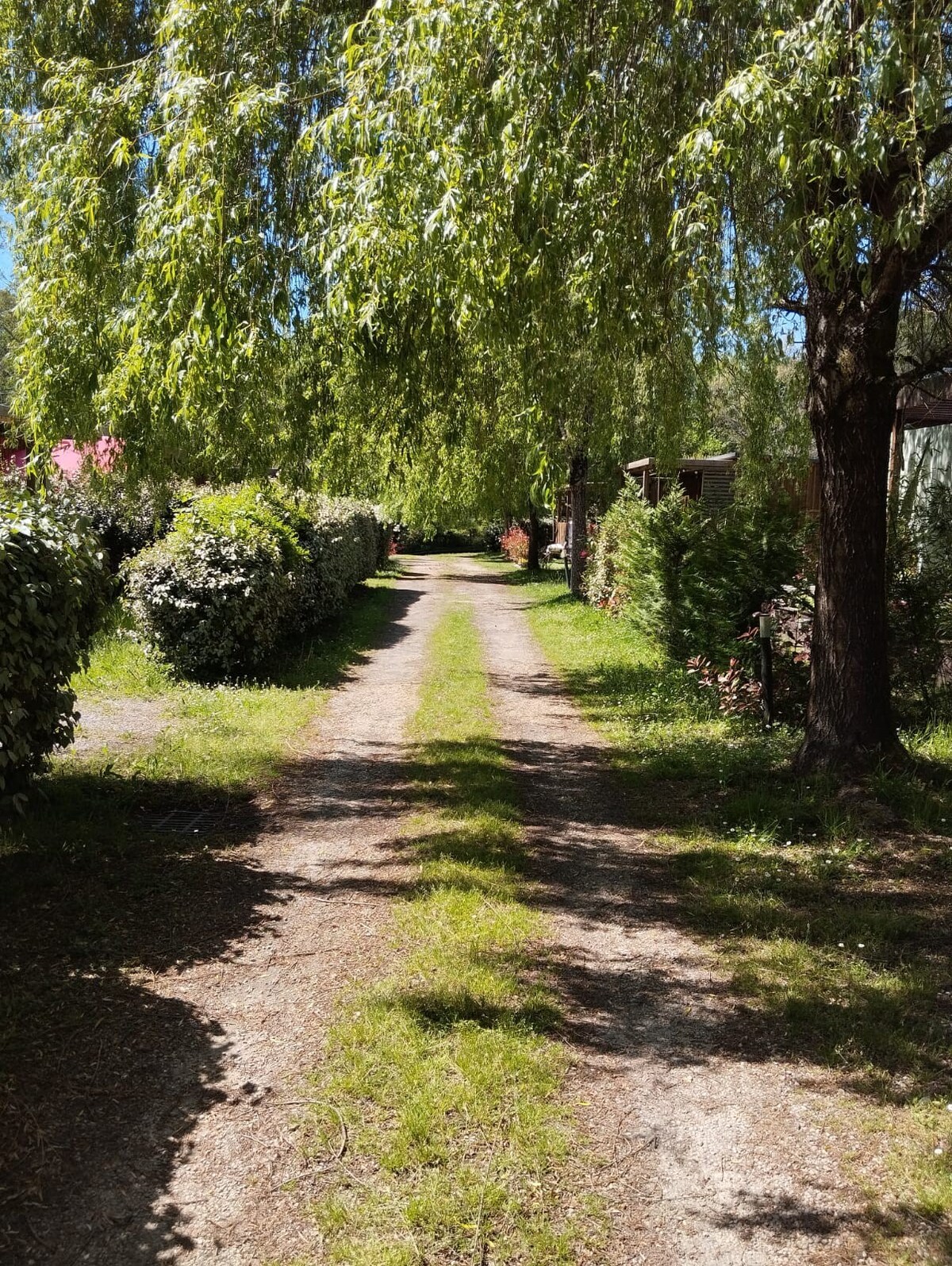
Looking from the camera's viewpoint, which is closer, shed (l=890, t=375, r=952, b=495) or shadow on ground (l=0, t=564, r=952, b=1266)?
shadow on ground (l=0, t=564, r=952, b=1266)

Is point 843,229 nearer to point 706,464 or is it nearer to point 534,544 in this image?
point 706,464

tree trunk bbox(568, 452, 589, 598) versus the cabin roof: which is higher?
the cabin roof

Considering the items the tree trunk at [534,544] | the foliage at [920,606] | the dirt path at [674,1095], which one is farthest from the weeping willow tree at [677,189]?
the tree trunk at [534,544]

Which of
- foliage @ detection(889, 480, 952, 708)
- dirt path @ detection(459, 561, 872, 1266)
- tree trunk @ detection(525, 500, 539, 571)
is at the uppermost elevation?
tree trunk @ detection(525, 500, 539, 571)

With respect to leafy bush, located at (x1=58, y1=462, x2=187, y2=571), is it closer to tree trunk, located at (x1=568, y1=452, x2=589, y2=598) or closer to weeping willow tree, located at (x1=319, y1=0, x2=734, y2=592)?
weeping willow tree, located at (x1=319, y1=0, x2=734, y2=592)

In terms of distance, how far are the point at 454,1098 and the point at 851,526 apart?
4861 mm

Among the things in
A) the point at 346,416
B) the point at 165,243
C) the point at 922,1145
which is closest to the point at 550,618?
the point at 346,416

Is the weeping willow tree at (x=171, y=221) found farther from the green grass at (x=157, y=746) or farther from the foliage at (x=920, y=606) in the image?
the foliage at (x=920, y=606)

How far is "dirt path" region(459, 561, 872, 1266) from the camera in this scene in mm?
2807

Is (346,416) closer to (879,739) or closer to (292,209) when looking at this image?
(292,209)

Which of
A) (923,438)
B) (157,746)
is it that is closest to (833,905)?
(157,746)

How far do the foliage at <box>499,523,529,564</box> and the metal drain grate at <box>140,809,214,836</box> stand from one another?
102ft

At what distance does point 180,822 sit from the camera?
20.9 ft

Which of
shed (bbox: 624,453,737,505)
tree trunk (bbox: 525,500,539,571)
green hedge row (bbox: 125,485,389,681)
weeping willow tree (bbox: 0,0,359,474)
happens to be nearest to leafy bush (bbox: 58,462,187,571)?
green hedge row (bbox: 125,485,389,681)
